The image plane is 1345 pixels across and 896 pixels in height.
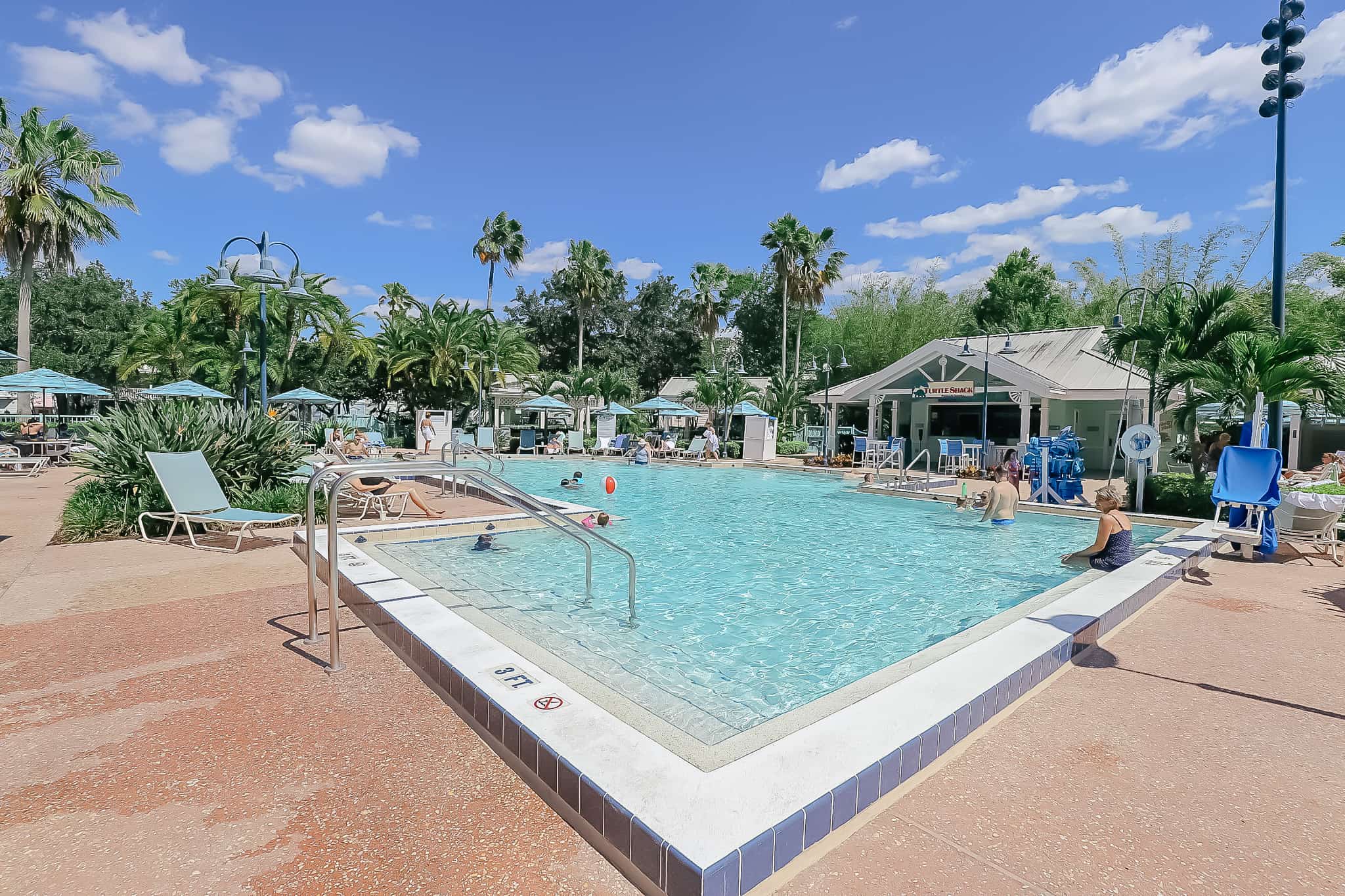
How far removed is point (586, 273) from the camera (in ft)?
127

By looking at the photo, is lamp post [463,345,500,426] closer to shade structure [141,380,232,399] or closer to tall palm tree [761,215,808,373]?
shade structure [141,380,232,399]

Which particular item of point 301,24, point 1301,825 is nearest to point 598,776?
point 1301,825

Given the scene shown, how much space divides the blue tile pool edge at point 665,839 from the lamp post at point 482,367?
26315 millimetres

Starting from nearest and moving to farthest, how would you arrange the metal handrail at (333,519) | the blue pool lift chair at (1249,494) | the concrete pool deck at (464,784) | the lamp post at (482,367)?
the concrete pool deck at (464,784) → the metal handrail at (333,519) → the blue pool lift chair at (1249,494) → the lamp post at (482,367)

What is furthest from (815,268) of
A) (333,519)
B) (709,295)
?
(333,519)

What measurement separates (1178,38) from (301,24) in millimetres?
15700

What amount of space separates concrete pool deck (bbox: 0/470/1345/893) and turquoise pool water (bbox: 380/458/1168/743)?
1396mm

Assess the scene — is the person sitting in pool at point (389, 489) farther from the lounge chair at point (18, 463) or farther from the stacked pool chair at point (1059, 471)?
the lounge chair at point (18, 463)

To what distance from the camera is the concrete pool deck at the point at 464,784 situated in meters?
2.30

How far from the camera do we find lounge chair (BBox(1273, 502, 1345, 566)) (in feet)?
26.5

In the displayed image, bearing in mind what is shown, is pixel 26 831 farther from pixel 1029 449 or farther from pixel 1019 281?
pixel 1019 281

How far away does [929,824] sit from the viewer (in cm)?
260

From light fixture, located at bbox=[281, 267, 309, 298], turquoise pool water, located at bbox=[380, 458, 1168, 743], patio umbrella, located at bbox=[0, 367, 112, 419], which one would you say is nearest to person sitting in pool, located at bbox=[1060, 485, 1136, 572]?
turquoise pool water, located at bbox=[380, 458, 1168, 743]

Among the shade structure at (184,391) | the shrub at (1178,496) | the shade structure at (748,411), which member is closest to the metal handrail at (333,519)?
the shrub at (1178,496)
